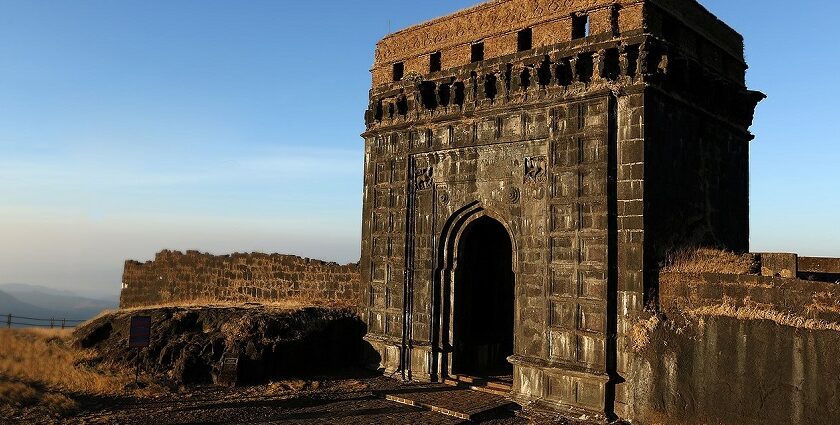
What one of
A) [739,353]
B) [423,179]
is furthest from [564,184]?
[739,353]

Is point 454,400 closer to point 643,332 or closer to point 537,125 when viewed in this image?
A: point 643,332

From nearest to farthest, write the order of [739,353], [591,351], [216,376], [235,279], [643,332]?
[739,353], [643,332], [591,351], [216,376], [235,279]

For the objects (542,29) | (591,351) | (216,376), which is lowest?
(216,376)

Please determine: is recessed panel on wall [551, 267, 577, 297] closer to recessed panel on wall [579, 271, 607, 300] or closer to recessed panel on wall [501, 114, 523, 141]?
recessed panel on wall [579, 271, 607, 300]

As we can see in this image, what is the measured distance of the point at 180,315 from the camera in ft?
51.1

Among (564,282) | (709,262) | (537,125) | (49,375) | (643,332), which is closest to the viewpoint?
(643,332)

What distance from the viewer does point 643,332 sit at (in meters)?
10.2

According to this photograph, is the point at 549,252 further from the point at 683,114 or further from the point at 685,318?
the point at 683,114

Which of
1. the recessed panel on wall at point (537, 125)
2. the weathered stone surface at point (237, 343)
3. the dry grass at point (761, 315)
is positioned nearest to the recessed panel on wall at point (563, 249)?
the recessed panel on wall at point (537, 125)

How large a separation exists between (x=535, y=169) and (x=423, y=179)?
3.12 metres

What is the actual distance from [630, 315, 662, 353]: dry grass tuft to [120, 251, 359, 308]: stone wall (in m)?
8.41

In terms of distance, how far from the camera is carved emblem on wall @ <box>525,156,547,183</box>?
39.6 ft

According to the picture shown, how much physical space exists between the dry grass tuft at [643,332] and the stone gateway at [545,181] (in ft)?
0.74

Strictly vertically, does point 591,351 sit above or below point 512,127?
below
